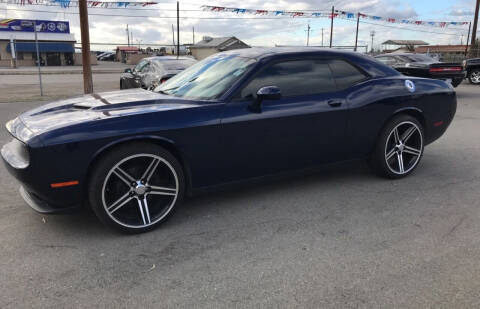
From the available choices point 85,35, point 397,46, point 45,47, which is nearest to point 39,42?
point 45,47

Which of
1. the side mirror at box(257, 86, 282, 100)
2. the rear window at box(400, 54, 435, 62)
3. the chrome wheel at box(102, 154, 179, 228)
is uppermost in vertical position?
the rear window at box(400, 54, 435, 62)

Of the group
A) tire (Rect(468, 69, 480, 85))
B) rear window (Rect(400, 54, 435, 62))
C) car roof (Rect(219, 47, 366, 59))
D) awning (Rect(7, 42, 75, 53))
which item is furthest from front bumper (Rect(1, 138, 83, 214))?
awning (Rect(7, 42, 75, 53))

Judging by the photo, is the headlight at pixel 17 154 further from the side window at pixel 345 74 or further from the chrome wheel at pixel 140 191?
the side window at pixel 345 74

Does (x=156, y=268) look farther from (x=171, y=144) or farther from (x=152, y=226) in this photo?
(x=171, y=144)

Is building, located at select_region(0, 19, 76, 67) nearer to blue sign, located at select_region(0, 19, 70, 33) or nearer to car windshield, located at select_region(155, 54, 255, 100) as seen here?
blue sign, located at select_region(0, 19, 70, 33)

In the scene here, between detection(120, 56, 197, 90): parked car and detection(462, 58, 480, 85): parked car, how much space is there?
13195mm

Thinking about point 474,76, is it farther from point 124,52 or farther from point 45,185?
point 124,52

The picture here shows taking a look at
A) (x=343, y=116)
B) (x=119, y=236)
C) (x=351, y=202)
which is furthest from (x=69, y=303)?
(x=343, y=116)

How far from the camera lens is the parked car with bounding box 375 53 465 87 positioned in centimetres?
1273

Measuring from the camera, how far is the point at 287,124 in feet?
12.5

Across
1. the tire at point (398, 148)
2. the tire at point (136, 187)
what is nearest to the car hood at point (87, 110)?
the tire at point (136, 187)

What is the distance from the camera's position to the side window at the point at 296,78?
375 cm

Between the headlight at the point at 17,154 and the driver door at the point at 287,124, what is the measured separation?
62.1 inches

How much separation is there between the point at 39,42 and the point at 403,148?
186ft
